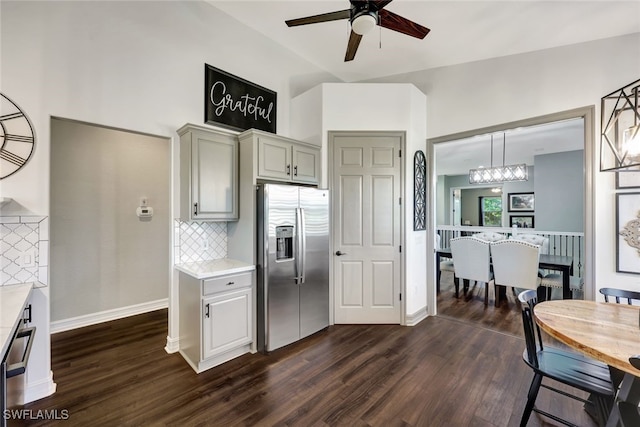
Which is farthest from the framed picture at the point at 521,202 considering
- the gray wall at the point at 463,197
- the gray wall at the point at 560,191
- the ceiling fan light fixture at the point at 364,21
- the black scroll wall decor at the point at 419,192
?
the ceiling fan light fixture at the point at 364,21

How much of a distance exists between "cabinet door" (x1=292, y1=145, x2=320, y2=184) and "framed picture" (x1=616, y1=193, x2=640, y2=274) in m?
2.96

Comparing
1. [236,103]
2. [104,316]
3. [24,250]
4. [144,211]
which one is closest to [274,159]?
[236,103]

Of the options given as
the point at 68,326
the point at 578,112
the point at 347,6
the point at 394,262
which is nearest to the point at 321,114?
the point at 347,6

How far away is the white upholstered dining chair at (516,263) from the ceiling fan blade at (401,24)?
306 centimetres

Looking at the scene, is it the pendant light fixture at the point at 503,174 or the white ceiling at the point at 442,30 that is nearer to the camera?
the white ceiling at the point at 442,30

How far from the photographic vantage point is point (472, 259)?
427 cm

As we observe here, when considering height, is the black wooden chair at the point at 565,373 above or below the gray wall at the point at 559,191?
below

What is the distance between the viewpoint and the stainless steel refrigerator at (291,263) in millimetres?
2801

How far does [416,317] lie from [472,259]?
1430mm

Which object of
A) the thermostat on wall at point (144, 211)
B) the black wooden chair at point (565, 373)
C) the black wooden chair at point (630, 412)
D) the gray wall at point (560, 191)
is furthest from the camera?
the gray wall at point (560, 191)

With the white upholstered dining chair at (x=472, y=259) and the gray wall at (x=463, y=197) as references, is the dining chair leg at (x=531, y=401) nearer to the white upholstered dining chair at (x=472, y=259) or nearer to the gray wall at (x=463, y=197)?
the white upholstered dining chair at (x=472, y=259)

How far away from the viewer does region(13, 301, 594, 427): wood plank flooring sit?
1.94m

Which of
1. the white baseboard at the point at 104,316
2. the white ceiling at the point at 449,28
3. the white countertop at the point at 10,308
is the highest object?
the white ceiling at the point at 449,28

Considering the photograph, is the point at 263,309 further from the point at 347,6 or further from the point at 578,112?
the point at 578,112
